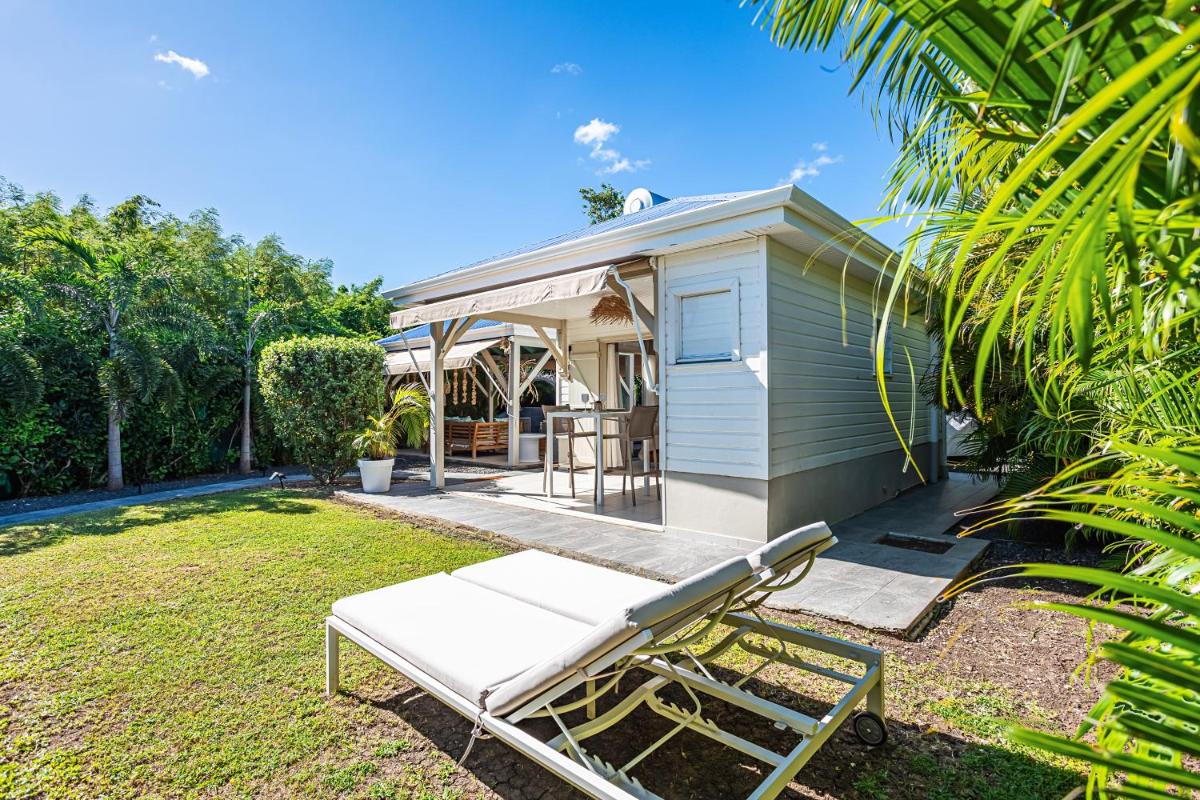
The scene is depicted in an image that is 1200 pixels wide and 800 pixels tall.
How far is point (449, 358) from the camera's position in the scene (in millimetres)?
13602

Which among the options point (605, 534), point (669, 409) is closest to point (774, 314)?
point (669, 409)

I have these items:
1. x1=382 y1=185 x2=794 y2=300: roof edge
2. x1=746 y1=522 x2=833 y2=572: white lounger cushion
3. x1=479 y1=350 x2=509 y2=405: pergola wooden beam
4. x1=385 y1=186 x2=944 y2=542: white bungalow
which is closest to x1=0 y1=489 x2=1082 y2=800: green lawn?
x1=746 y1=522 x2=833 y2=572: white lounger cushion

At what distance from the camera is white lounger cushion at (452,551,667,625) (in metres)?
2.86

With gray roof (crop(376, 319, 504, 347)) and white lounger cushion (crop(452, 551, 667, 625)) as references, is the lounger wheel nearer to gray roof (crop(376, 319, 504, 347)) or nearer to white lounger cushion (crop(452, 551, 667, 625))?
white lounger cushion (crop(452, 551, 667, 625))

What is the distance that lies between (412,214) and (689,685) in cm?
2401

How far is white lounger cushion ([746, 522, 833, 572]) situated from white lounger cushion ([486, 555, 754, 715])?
0.28 metres

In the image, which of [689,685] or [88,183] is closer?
[689,685]

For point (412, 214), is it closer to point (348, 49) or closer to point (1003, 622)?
point (348, 49)

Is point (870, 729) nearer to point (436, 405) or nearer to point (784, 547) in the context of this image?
point (784, 547)

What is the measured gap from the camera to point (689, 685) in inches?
102

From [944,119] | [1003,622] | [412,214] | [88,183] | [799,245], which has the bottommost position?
[1003,622]

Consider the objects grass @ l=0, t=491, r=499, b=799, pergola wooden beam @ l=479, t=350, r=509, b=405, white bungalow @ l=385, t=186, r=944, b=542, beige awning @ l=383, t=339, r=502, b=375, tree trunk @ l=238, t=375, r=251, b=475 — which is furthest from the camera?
pergola wooden beam @ l=479, t=350, r=509, b=405

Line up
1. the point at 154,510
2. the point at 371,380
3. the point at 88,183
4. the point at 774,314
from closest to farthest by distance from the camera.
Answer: the point at 774,314 → the point at 154,510 → the point at 371,380 → the point at 88,183

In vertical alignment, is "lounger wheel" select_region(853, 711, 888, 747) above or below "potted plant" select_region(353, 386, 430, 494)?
below
